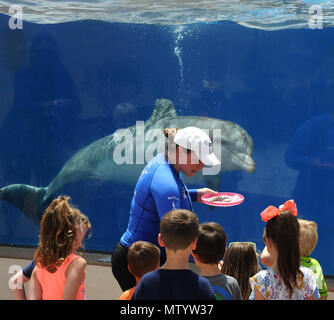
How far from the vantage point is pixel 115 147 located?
8727 mm

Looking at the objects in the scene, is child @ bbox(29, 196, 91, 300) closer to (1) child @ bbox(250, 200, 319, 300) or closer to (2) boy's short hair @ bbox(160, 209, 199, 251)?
(2) boy's short hair @ bbox(160, 209, 199, 251)

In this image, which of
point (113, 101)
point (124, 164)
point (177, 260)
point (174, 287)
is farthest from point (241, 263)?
point (113, 101)

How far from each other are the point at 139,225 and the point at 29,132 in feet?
19.8

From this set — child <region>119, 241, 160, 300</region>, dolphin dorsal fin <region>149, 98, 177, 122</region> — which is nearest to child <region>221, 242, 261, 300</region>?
child <region>119, 241, 160, 300</region>

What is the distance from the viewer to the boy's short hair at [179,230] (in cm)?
290

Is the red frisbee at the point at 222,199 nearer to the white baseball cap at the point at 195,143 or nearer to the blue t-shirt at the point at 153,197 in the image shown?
the blue t-shirt at the point at 153,197

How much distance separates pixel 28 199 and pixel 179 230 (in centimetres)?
683

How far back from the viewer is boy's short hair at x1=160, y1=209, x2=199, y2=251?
2.90 meters

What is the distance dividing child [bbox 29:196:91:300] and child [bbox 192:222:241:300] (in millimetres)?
814

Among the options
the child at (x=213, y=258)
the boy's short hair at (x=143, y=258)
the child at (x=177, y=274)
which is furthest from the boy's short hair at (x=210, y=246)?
the boy's short hair at (x=143, y=258)

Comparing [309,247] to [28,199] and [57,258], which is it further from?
[28,199]

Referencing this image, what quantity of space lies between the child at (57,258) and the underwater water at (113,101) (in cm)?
555

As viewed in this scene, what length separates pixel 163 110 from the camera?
28.6 ft
